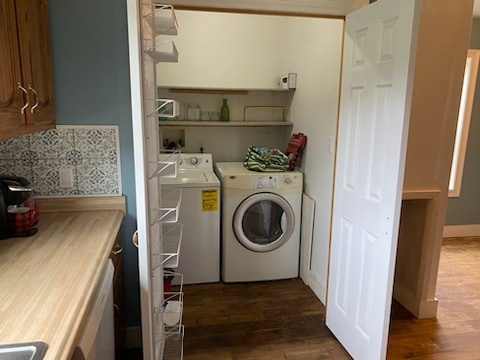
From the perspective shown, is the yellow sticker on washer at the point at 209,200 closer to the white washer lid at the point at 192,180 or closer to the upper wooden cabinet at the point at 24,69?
the white washer lid at the point at 192,180

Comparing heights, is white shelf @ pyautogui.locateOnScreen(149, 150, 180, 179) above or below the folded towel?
above

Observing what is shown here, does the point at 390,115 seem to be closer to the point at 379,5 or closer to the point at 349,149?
the point at 349,149

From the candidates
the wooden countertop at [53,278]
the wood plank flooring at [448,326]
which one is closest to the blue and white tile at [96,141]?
the wooden countertop at [53,278]

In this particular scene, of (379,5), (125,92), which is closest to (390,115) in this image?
(379,5)

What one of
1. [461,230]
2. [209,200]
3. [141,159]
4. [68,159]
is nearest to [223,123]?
[209,200]

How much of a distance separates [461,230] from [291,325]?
9.19 feet

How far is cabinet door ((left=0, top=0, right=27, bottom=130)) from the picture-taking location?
122 centimetres

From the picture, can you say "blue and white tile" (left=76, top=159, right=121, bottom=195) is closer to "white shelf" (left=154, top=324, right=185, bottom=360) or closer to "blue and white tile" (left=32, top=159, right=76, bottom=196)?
"blue and white tile" (left=32, top=159, right=76, bottom=196)

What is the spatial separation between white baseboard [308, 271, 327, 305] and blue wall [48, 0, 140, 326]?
1747mm

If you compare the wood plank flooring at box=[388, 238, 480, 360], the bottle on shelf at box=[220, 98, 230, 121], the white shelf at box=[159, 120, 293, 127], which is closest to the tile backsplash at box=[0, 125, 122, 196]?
the white shelf at box=[159, 120, 293, 127]

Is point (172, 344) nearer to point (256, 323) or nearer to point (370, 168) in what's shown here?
point (256, 323)

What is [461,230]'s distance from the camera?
417 centimetres

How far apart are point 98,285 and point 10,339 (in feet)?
1.19

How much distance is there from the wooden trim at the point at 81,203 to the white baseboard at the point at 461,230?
12.3 ft
